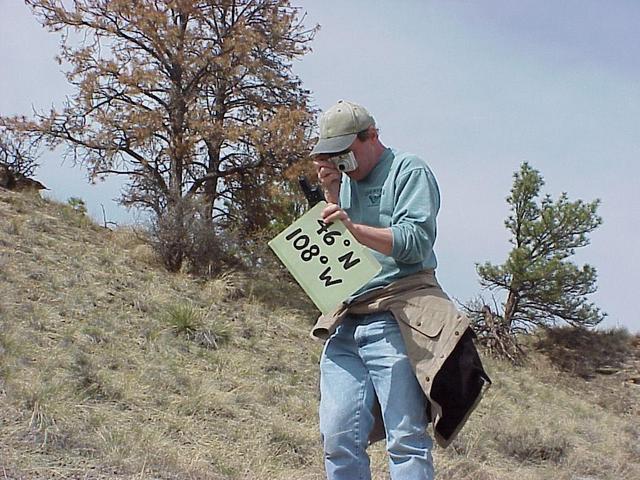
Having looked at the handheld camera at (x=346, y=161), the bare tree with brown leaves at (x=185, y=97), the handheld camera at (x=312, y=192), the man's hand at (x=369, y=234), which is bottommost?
the man's hand at (x=369, y=234)

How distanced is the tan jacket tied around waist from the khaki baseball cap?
0.58m

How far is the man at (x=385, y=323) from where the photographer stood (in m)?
2.86

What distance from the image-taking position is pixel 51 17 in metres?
15.5

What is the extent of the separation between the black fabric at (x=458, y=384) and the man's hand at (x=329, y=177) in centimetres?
74

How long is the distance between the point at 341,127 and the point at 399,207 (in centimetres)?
38

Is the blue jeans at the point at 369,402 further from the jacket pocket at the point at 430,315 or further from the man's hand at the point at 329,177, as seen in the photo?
the man's hand at the point at 329,177

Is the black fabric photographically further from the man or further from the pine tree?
the pine tree

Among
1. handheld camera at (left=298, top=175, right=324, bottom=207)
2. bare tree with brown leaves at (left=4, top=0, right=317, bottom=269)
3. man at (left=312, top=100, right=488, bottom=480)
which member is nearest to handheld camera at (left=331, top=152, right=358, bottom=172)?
man at (left=312, top=100, right=488, bottom=480)

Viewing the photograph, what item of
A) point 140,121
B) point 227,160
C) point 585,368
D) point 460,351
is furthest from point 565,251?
point 460,351

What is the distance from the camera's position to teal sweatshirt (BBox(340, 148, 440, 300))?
288 cm

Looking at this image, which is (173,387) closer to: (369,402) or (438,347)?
(369,402)

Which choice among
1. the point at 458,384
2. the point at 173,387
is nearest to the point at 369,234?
the point at 458,384

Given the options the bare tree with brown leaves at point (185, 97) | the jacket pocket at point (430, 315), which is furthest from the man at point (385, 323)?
the bare tree with brown leaves at point (185, 97)

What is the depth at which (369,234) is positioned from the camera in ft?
9.30
